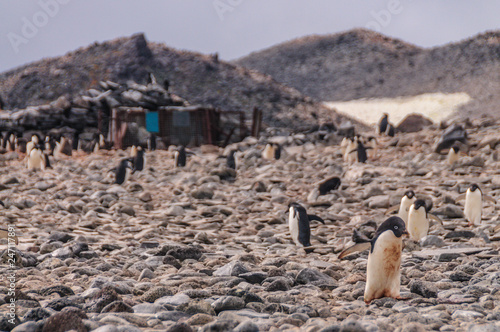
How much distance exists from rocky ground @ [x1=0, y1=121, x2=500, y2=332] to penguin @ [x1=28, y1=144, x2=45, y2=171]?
2.39ft

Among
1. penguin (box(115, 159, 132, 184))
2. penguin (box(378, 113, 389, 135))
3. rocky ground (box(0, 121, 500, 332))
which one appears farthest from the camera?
penguin (box(378, 113, 389, 135))

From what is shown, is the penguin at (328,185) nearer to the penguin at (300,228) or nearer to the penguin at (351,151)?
the penguin at (300,228)

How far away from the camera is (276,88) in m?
27.4

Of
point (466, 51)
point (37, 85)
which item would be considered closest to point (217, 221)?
point (37, 85)

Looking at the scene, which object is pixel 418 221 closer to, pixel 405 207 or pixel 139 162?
pixel 405 207

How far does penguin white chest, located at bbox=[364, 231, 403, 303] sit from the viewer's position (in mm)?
3391

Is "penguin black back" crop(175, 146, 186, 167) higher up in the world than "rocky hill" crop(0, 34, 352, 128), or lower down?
lower down

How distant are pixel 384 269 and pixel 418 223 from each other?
2.36 metres

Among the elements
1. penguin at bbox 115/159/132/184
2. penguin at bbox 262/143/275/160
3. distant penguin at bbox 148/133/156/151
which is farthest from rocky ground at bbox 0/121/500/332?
distant penguin at bbox 148/133/156/151

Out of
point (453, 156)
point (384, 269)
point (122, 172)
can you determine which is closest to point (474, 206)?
point (384, 269)

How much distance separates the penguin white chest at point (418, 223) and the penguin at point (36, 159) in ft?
29.2

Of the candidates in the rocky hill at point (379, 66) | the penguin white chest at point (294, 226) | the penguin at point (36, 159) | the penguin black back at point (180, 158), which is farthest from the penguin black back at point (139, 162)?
the rocky hill at point (379, 66)

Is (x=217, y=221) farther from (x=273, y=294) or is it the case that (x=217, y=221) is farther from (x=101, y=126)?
(x=101, y=126)

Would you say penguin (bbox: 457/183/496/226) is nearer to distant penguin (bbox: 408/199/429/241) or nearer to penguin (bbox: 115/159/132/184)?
distant penguin (bbox: 408/199/429/241)
